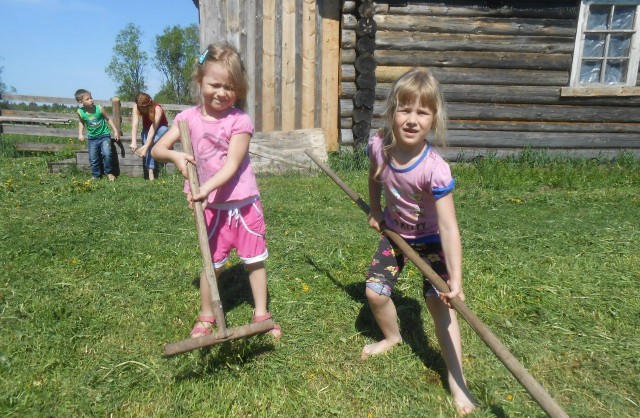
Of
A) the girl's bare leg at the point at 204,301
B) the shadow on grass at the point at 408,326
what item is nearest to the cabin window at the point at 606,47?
the shadow on grass at the point at 408,326

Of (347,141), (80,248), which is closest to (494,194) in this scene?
(347,141)

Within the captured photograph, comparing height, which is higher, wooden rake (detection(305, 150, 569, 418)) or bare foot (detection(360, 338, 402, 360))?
wooden rake (detection(305, 150, 569, 418))

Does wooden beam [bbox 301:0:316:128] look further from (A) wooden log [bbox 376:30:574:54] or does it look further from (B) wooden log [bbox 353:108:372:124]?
(A) wooden log [bbox 376:30:574:54]

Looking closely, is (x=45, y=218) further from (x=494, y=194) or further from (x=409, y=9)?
(x=409, y=9)

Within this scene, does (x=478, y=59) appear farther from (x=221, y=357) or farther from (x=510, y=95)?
(x=221, y=357)

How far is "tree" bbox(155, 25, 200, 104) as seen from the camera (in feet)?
198

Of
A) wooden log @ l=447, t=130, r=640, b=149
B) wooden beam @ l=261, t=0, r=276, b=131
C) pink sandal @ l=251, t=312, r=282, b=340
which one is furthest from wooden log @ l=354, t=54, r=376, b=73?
pink sandal @ l=251, t=312, r=282, b=340

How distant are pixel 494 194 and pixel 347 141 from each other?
2.83 m

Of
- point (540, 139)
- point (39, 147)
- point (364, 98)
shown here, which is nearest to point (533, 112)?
point (540, 139)

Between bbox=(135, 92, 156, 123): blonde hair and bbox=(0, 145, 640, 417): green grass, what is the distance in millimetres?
3055

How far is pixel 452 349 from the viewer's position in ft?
8.01

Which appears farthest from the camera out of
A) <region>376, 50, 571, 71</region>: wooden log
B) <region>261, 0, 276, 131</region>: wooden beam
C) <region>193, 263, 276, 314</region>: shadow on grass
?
<region>261, 0, 276, 131</region>: wooden beam

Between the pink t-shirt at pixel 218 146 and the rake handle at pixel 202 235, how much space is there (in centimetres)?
9

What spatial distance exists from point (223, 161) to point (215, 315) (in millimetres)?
870
